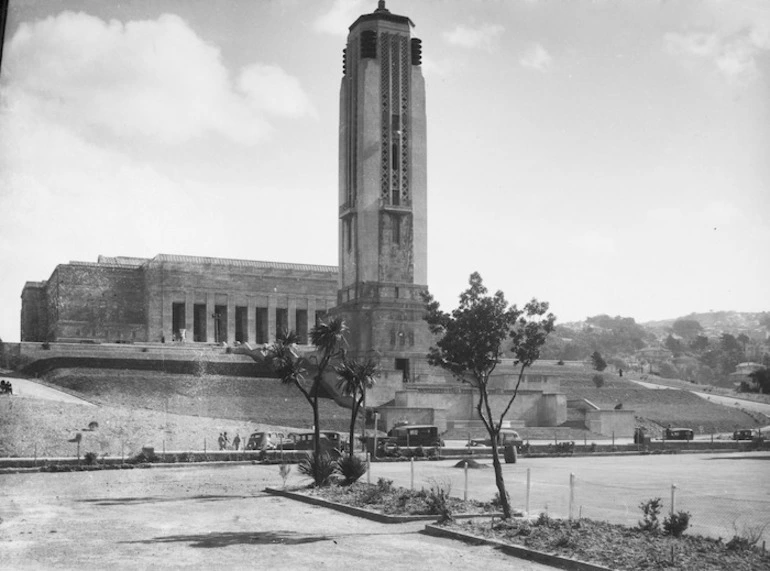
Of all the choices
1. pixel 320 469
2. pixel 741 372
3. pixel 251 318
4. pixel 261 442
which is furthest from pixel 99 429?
pixel 741 372

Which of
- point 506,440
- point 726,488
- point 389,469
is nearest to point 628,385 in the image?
point 506,440

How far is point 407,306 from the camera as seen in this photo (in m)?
68.9

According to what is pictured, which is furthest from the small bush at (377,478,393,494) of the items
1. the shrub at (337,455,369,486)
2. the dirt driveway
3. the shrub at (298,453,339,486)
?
the shrub at (298,453,339,486)

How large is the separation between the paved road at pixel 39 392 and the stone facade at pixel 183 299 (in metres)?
24.8

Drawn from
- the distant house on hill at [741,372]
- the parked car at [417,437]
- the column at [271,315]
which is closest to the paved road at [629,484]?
the parked car at [417,437]

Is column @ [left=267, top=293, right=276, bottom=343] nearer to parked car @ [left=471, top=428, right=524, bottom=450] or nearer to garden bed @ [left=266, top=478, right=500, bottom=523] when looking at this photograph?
parked car @ [left=471, top=428, right=524, bottom=450]

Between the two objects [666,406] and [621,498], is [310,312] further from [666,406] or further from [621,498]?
[621,498]

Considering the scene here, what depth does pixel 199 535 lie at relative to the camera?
1744 centimetres

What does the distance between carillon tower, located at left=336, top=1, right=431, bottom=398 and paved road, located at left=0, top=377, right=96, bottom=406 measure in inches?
846

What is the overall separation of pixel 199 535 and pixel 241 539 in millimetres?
952

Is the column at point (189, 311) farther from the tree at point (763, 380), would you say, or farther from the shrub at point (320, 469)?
the shrub at point (320, 469)

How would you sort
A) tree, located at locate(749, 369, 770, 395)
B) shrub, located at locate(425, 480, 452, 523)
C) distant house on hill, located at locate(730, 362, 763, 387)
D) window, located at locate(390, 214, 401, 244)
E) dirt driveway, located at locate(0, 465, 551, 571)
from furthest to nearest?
distant house on hill, located at locate(730, 362, 763, 387) → tree, located at locate(749, 369, 770, 395) → window, located at locate(390, 214, 401, 244) → shrub, located at locate(425, 480, 452, 523) → dirt driveway, located at locate(0, 465, 551, 571)

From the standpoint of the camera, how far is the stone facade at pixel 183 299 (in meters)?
82.2

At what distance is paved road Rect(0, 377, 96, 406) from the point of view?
4949 cm
